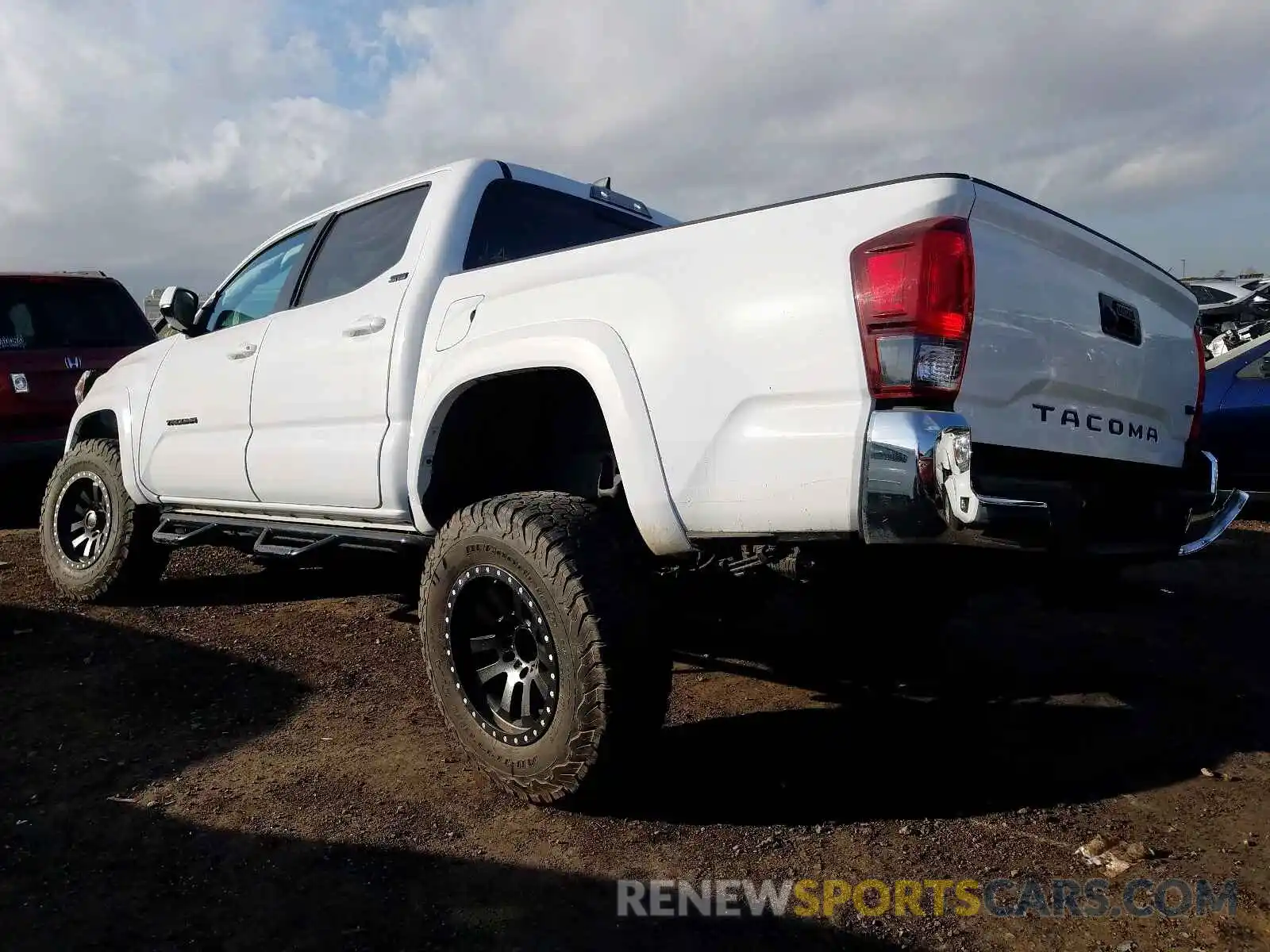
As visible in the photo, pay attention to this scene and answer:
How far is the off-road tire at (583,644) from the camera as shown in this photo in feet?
8.83

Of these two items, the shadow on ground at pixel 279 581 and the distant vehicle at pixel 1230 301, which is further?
the distant vehicle at pixel 1230 301

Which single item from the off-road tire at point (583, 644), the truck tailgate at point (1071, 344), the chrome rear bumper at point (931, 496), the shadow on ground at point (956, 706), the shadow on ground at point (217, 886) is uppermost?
the truck tailgate at point (1071, 344)

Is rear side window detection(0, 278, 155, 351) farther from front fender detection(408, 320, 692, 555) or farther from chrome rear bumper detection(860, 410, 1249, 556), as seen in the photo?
chrome rear bumper detection(860, 410, 1249, 556)

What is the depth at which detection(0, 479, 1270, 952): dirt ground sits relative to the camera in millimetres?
2338

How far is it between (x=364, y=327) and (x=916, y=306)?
220 centimetres

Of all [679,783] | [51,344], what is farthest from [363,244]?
[51,344]

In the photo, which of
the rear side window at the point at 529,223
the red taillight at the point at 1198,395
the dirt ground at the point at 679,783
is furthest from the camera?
the rear side window at the point at 529,223

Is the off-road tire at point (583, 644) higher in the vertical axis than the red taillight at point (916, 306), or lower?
lower

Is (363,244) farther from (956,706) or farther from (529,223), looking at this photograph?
(956,706)

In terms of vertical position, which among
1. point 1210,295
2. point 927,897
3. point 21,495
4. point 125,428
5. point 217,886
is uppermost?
point 1210,295

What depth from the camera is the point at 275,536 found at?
14.3ft

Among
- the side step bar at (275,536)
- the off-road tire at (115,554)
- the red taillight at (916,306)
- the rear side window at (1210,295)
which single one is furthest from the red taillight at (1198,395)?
the rear side window at (1210,295)

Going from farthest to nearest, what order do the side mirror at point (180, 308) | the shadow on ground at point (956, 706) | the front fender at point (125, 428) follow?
the front fender at point (125, 428)
the side mirror at point (180, 308)
the shadow on ground at point (956, 706)

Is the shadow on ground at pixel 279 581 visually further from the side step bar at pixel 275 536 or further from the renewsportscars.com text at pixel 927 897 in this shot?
the renewsportscars.com text at pixel 927 897
